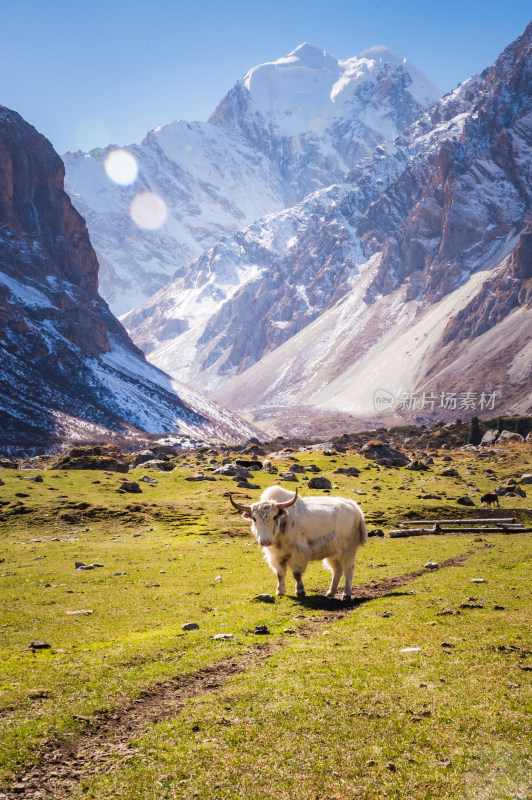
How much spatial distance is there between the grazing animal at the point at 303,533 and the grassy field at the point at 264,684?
4.59ft

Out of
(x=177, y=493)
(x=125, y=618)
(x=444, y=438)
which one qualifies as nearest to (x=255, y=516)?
(x=125, y=618)

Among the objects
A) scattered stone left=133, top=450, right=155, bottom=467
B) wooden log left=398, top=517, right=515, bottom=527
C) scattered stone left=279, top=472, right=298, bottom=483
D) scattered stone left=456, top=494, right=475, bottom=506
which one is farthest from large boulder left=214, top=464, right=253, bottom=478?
wooden log left=398, top=517, right=515, bottom=527

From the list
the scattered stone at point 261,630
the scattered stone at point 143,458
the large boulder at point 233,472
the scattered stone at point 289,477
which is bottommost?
the scattered stone at point 143,458

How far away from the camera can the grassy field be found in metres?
8.70

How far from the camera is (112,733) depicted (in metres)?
10.6

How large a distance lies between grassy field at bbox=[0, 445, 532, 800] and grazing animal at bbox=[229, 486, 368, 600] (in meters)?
1.40

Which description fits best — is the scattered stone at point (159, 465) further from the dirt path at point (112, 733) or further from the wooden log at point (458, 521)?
the dirt path at point (112, 733)

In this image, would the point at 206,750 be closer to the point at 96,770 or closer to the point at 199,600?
the point at 96,770

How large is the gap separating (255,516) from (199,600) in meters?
4.03

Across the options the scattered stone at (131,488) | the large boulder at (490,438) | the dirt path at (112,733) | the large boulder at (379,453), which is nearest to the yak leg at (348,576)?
the dirt path at (112,733)

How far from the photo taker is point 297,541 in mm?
21531

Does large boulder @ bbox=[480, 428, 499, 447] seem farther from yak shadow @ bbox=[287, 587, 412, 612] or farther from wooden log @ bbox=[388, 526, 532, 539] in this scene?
yak shadow @ bbox=[287, 587, 412, 612]

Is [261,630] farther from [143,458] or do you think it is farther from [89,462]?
[143,458]

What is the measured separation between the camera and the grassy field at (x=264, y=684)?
342 inches
